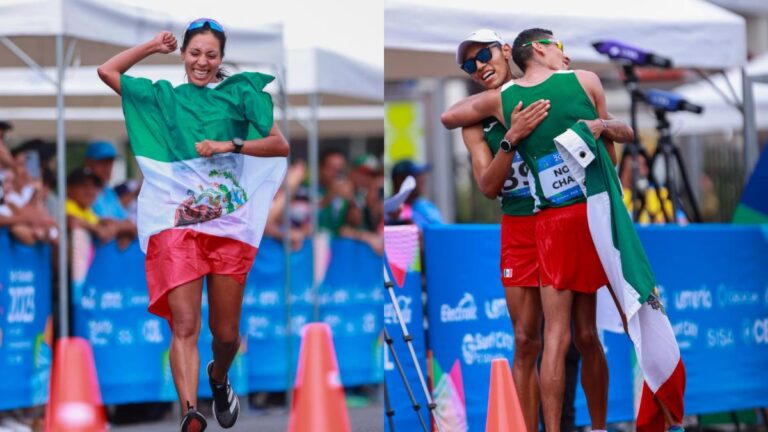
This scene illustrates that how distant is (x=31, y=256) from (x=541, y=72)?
4.63 meters

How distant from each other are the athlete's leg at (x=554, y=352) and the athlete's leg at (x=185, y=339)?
1.56 metres

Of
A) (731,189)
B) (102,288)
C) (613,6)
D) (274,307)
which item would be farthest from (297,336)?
(731,189)

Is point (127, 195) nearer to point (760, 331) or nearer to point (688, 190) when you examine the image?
point (688, 190)

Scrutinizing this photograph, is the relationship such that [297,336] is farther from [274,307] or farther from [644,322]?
[644,322]

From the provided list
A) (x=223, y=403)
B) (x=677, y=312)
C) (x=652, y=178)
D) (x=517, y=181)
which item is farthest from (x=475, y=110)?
(x=652, y=178)

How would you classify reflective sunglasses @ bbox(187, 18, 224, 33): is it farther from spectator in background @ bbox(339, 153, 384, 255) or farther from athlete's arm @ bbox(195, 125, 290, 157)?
spectator in background @ bbox(339, 153, 384, 255)

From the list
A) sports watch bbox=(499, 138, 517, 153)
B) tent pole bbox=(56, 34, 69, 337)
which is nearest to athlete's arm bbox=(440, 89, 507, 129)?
sports watch bbox=(499, 138, 517, 153)

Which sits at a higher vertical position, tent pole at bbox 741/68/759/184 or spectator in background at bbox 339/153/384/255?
tent pole at bbox 741/68/759/184

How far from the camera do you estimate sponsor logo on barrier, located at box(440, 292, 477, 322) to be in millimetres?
7410

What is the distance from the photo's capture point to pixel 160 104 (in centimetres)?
645

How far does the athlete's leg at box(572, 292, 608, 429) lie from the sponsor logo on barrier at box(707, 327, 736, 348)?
245cm

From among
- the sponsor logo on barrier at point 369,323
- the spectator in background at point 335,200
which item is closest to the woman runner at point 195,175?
the sponsor logo on barrier at point 369,323

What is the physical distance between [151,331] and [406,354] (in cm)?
396

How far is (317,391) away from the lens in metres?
5.83
